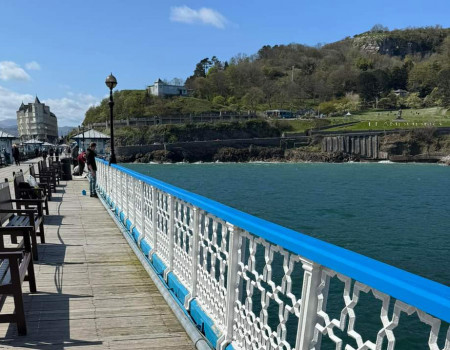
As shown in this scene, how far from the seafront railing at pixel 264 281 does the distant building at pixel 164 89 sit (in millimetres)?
139721

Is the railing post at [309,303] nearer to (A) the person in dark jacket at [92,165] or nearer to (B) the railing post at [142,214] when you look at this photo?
(B) the railing post at [142,214]

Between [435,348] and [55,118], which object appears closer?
[435,348]

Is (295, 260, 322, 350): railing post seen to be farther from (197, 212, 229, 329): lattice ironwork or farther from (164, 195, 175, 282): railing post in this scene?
(164, 195, 175, 282): railing post

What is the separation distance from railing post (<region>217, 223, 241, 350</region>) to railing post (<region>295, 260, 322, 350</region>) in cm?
84

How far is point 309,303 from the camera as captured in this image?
6.00 feet

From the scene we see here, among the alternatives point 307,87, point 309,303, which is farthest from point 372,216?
point 307,87

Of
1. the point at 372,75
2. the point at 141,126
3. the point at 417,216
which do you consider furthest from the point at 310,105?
the point at 417,216

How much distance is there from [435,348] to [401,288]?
22 cm

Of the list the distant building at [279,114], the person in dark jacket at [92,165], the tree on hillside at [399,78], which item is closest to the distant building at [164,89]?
the distant building at [279,114]

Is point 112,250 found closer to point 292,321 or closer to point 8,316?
point 8,316

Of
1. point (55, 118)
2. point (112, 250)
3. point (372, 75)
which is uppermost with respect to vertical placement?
point (372, 75)

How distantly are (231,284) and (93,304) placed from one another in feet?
6.73

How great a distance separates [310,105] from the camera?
150 metres

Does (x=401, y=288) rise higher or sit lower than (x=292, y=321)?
higher
